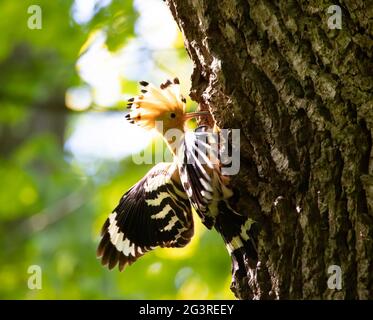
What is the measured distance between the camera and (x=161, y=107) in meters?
2.99

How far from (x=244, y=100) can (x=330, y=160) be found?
38 centimetres

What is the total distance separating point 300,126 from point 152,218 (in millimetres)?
955

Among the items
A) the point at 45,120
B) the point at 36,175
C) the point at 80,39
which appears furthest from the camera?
the point at 45,120

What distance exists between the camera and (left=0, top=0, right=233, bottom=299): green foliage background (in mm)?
5973

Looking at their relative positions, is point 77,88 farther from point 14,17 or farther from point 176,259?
point 176,259

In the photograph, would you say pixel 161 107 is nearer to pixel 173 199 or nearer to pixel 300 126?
pixel 173 199

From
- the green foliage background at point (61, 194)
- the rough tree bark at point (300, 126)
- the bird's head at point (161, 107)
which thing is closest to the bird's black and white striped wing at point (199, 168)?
the rough tree bark at point (300, 126)

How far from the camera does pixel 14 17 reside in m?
6.59

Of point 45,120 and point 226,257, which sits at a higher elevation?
point 45,120

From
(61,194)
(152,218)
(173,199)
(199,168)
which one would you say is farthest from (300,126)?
(61,194)

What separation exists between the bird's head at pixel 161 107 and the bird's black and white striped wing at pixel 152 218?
0.64 feet

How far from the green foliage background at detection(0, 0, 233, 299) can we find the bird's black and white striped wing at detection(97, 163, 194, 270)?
2476mm

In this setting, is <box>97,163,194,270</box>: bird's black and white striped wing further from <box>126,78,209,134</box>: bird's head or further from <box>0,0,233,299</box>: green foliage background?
<box>0,0,233,299</box>: green foliage background

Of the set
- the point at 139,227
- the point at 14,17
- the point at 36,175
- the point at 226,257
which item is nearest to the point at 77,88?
the point at 14,17
